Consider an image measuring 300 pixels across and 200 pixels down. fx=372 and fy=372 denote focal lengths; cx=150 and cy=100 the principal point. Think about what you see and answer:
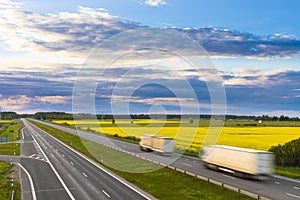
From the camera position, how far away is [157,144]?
224ft

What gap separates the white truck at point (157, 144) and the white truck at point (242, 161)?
1453 centimetres

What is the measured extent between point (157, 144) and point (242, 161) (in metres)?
27.0

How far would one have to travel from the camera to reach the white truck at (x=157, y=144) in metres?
64.5

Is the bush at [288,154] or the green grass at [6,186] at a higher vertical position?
the bush at [288,154]

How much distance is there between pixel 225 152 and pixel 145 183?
11.6 meters

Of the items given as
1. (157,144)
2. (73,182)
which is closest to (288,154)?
(157,144)

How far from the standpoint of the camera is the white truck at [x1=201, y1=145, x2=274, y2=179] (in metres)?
41.0

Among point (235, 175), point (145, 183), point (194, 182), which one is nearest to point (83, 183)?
point (145, 183)

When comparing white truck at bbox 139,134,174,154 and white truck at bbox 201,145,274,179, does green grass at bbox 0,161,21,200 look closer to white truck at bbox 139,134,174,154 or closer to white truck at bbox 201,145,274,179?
white truck at bbox 201,145,274,179

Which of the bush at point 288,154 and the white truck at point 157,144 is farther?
the white truck at point 157,144

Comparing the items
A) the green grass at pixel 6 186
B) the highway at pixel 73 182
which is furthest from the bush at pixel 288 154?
the green grass at pixel 6 186

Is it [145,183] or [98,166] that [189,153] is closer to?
[98,166]

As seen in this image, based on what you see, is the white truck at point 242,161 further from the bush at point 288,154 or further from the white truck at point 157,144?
the bush at point 288,154

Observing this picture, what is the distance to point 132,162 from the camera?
5797 centimetres
